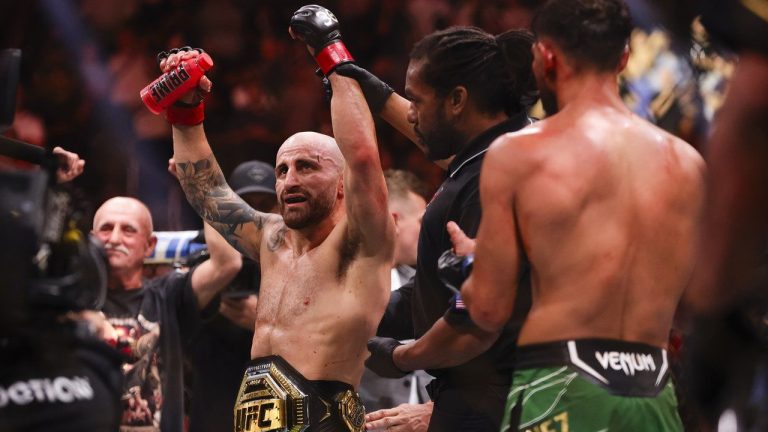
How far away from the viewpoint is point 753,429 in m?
1.46

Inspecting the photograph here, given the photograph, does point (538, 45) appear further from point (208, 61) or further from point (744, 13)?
point (208, 61)

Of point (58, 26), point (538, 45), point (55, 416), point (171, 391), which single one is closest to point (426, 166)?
point (58, 26)

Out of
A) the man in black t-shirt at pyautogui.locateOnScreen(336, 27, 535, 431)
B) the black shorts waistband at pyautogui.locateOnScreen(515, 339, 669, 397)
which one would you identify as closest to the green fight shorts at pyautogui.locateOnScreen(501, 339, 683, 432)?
the black shorts waistband at pyautogui.locateOnScreen(515, 339, 669, 397)

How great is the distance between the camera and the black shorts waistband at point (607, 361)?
1.81 meters

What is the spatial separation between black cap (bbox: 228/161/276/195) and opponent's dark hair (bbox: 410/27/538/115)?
1.65m

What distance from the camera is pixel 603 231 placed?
5.98 feet

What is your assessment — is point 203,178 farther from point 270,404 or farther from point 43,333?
point 43,333

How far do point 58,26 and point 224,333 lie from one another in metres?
2.26

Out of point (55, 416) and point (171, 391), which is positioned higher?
point (55, 416)

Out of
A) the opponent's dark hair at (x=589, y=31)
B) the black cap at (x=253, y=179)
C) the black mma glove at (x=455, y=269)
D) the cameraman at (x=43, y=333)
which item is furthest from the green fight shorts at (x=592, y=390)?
the black cap at (x=253, y=179)

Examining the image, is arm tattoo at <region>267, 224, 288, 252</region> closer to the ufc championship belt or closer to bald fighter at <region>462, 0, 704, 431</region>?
the ufc championship belt

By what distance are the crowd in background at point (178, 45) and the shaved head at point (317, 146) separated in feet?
7.32

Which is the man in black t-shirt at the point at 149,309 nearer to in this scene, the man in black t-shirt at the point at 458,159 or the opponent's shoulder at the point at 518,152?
the man in black t-shirt at the point at 458,159

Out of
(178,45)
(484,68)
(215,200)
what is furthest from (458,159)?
(178,45)
